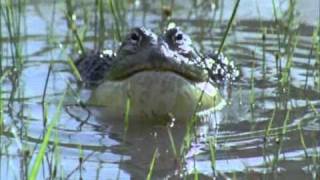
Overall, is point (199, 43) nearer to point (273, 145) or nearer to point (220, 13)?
point (220, 13)

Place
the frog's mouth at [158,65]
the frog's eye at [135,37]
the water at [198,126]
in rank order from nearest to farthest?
1. the water at [198,126]
2. the frog's mouth at [158,65]
3. the frog's eye at [135,37]

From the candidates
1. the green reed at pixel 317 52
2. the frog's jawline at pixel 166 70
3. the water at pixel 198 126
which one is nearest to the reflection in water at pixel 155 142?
the water at pixel 198 126

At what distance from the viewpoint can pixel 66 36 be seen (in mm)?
6816

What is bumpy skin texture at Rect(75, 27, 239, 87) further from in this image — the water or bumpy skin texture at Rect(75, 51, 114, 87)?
bumpy skin texture at Rect(75, 51, 114, 87)

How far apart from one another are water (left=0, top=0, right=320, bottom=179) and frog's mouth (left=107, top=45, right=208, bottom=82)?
0.82ft

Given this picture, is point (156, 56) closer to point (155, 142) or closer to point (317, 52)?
point (155, 142)

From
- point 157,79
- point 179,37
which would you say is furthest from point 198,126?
point 179,37

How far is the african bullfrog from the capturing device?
4.70m

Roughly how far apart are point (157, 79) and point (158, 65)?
3.1 inches

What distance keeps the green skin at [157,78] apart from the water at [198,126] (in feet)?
0.30

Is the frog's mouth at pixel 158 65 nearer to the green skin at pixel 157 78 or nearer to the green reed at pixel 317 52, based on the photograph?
the green skin at pixel 157 78

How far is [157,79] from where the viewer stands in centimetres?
471

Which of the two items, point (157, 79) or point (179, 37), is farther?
point (179, 37)

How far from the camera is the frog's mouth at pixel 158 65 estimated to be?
15.3 feet
